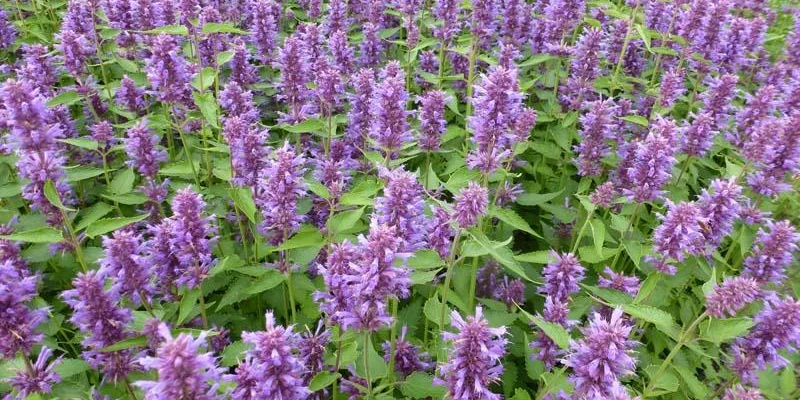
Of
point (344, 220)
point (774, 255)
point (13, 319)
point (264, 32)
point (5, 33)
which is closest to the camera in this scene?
point (13, 319)

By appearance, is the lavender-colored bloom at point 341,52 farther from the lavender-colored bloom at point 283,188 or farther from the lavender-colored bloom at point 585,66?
the lavender-colored bloom at point 283,188

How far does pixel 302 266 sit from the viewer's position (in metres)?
5.15

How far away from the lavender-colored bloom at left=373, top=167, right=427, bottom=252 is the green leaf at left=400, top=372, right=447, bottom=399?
92cm

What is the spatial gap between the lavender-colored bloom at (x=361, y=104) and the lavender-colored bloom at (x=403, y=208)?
2.21 m

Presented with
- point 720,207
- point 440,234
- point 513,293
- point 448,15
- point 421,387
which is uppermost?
point 448,15

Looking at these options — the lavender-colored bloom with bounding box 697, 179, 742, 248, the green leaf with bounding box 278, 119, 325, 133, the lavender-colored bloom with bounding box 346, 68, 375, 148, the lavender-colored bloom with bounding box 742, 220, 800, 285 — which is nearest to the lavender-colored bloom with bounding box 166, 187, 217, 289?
the green leaf with bounding box 278, 119, 325, 133

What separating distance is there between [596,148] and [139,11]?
205 inches

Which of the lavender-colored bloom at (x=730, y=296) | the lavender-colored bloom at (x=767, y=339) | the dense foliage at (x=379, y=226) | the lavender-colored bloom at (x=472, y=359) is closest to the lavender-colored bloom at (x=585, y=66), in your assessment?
the dense foliage at (x=379, y=226)

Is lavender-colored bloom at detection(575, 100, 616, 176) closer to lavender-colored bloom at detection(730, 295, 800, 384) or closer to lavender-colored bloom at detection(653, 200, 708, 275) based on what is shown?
lavender-colored bloom at detection(653, 200, 708, 275)

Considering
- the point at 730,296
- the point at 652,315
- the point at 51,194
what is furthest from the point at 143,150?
the point at 730,296

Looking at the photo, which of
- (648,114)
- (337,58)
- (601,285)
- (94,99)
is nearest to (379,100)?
(337,58)

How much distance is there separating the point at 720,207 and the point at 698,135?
149cm

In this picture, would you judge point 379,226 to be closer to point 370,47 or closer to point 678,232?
point 678,232

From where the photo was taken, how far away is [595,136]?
256 inches
